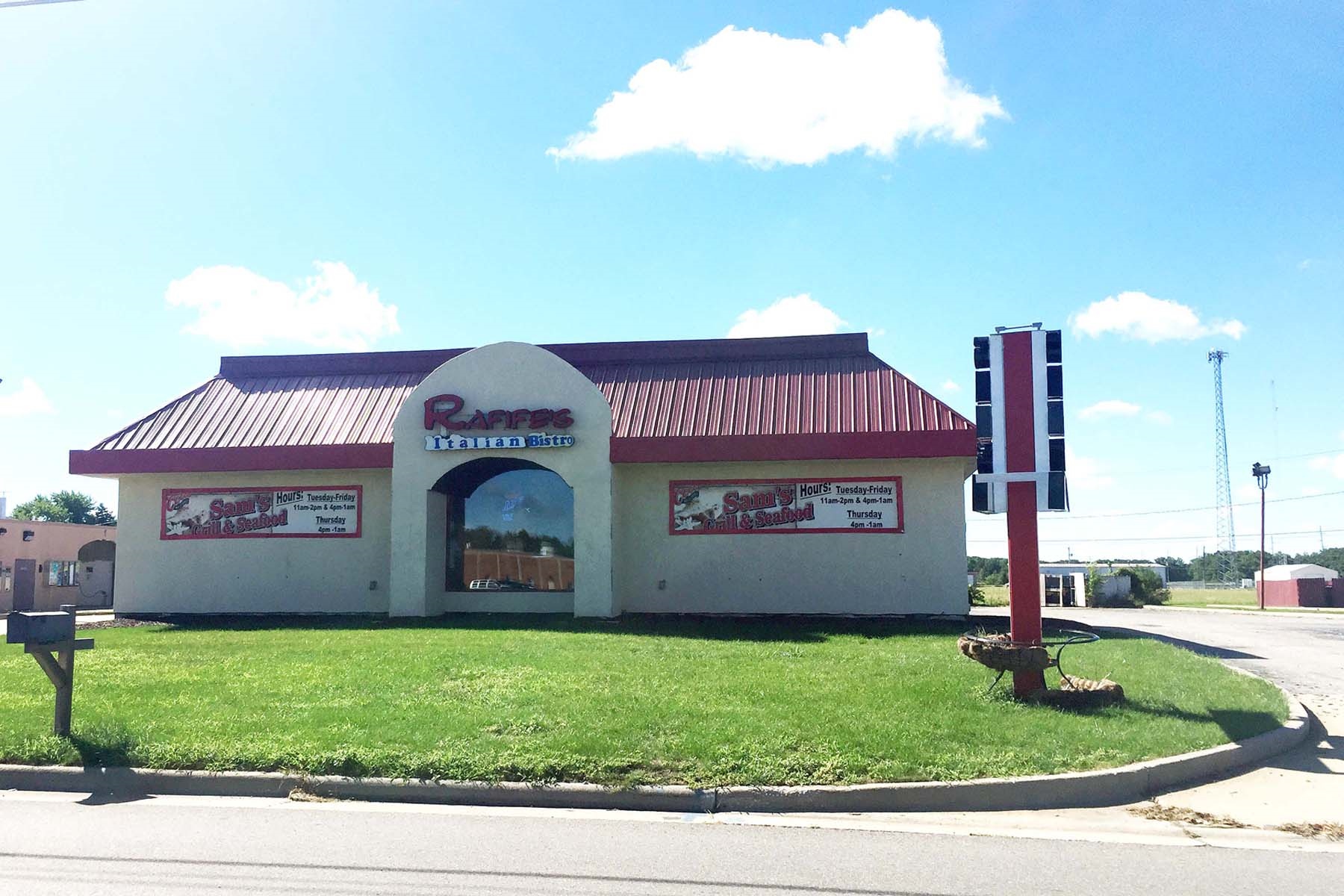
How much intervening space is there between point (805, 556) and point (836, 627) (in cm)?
225

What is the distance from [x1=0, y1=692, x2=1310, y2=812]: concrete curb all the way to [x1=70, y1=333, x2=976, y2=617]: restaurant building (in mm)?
11774

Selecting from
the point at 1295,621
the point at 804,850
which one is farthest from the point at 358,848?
the point at 1295,621

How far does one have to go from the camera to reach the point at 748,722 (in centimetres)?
870

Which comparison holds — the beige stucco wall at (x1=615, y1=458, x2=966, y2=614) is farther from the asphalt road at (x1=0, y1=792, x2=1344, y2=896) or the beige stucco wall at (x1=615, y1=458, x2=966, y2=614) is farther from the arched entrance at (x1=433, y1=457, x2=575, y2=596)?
the asphalt road at (x1=0, y1=792, x2=1344, y2=896)

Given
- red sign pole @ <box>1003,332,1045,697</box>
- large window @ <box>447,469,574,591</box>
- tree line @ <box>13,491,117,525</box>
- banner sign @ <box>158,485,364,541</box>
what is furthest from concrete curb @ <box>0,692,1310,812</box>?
tree line @ <box>13,491,117,525</box>

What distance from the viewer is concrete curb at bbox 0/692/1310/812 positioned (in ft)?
23.6

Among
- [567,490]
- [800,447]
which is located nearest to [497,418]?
[567,490]

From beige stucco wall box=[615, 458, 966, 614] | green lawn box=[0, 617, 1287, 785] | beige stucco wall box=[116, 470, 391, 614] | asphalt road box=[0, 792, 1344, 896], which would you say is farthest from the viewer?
beige stucco wall box=[116, 470, 391, 614]

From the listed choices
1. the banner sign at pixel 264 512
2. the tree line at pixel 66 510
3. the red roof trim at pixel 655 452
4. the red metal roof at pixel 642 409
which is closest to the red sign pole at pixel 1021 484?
the red roof trim at pixel 655 452

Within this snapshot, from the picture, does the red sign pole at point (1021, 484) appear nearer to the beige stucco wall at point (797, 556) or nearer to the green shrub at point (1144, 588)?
the beige stucco wall at point (797, 556)

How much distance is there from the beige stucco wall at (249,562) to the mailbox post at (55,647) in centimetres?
1259

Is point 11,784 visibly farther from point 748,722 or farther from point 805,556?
point 805,556

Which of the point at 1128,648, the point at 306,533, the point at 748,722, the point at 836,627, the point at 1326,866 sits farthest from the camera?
the point at 306,533

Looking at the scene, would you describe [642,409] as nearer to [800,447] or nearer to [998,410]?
[800,447]
